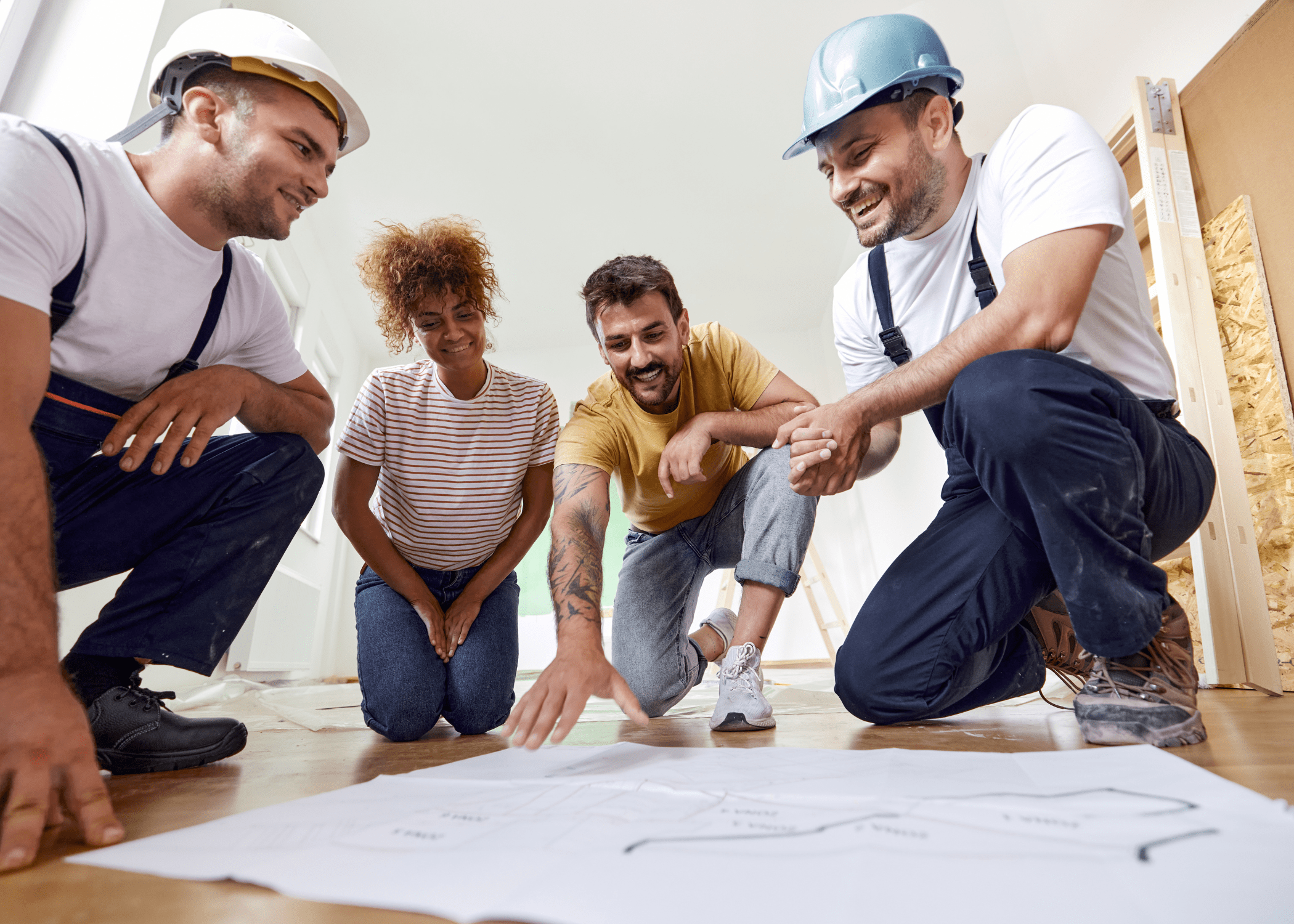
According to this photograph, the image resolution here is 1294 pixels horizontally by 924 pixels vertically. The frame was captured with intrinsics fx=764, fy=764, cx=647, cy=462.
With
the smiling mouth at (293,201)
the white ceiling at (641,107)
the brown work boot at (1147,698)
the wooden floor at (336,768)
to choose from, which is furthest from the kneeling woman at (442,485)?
the white ceiling at (641,107)

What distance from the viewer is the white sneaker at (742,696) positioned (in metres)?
1.21

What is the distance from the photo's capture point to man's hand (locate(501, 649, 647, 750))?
0.83 m

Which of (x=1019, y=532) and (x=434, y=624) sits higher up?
(x=1019, y=532)

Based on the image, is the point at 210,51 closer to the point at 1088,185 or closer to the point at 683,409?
the point at 683,409

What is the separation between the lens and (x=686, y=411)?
1622 mm

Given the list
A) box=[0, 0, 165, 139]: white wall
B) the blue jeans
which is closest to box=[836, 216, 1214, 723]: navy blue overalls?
the blue jeans

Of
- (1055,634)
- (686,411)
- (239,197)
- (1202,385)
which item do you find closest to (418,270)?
(239,197)

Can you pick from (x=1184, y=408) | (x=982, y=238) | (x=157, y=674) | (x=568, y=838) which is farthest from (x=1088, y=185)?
(x=157, y=674)

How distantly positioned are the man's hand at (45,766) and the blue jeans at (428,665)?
944 millimetres

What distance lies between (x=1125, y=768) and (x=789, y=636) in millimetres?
5246

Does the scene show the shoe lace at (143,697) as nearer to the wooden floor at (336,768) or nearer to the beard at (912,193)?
Answer: the wooden floor at (336,768)

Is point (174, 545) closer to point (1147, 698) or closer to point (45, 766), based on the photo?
point (45, 766)

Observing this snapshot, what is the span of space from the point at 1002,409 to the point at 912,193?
1.70ft

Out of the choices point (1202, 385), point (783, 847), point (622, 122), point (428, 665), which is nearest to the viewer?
point (783, 847)
